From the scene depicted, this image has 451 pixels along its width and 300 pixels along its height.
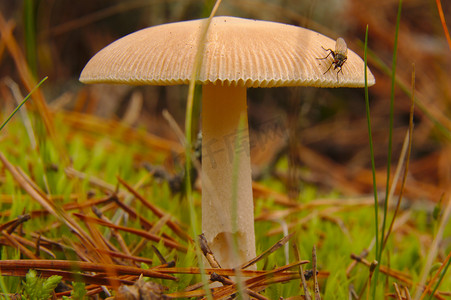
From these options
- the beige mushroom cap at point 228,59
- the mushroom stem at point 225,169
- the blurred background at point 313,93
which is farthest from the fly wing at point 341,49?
the blurred background at point 313,93

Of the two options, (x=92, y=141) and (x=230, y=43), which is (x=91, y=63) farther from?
(x=92, y=141)

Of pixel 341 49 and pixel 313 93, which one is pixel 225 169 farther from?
pixel 313 93

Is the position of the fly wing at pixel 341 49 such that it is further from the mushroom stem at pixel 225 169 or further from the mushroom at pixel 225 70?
the mushroom stem at pixel 225 169

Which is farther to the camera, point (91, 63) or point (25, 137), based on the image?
point (25, 137)

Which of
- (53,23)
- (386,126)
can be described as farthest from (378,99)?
(53,23)

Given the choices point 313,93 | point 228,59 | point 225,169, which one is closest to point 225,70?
point 228,59
